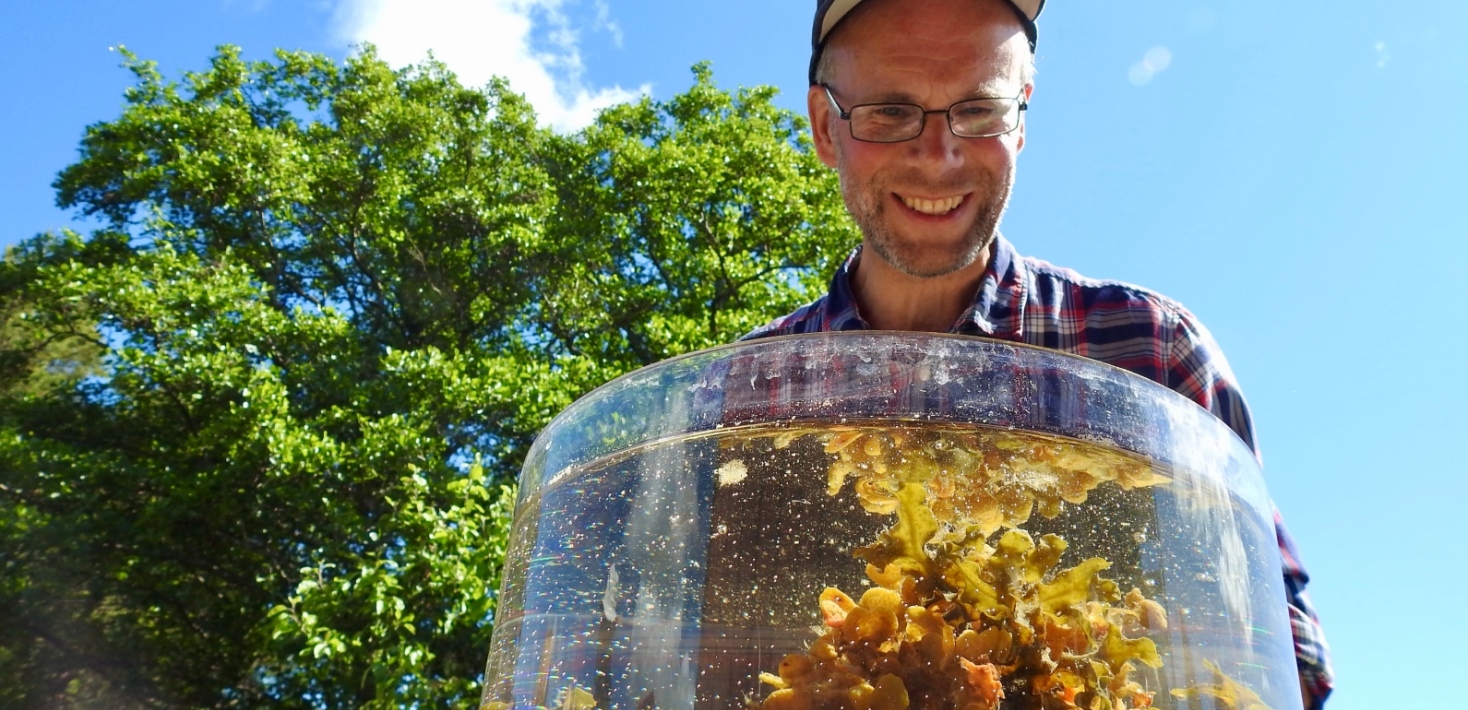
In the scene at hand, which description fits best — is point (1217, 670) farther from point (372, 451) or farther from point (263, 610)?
point (263, 610)

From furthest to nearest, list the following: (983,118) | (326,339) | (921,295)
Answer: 1. (326,339)
2. (921,295)
3. (983,118)

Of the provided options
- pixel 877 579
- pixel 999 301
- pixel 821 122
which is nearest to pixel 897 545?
pixel 877 579

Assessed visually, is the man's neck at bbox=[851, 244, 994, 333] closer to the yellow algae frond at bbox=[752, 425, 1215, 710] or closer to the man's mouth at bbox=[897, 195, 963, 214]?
the man's mouth at bbox=[897, 195, 963, 214]

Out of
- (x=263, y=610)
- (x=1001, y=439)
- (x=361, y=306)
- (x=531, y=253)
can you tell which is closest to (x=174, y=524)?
(x=263, y=610)

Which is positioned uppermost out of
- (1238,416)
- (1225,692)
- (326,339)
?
(326,339)

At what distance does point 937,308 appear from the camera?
1.47 m

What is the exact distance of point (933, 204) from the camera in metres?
1.27

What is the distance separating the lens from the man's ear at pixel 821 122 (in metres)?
1.46

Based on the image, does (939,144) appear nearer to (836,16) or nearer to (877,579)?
(836,16)

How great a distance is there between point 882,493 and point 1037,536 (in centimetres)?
11

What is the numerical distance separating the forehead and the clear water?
63 cm

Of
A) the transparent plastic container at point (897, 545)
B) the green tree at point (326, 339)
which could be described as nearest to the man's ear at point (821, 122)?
the transparent plastic container at point (897, 545)

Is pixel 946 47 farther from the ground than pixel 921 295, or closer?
farther from the ground

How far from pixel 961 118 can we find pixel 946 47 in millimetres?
89
